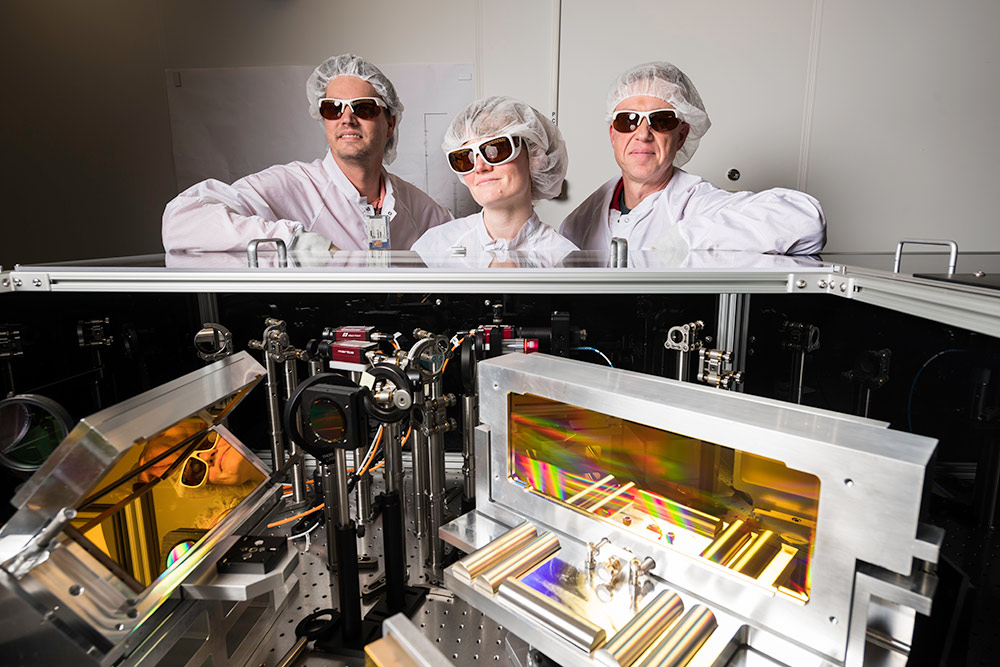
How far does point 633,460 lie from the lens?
752 mm

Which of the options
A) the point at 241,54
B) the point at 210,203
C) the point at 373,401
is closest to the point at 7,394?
the point at 373,401

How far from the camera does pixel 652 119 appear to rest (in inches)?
73.9

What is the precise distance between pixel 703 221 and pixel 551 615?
1514mm

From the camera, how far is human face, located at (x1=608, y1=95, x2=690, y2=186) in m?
1.87

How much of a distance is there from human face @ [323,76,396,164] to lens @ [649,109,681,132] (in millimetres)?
1041

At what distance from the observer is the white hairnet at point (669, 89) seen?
1.80 metres

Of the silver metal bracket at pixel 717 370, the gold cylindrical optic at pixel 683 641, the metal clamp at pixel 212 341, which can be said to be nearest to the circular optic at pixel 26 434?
the metal clamp at pixel 212 341

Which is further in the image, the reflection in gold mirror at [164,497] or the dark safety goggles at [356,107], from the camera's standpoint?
the dark safety goggles at [356,107]

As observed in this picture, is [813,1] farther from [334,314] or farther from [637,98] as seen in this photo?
[334,314]

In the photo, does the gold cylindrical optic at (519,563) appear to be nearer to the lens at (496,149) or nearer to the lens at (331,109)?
the lens at (496,149)

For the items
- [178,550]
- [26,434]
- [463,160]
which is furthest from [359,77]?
[178,550]

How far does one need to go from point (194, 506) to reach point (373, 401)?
305 mm

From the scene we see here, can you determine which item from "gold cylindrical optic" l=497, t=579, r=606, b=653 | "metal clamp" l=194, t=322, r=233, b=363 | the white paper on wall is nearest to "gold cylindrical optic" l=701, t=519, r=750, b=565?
"gold cylindrical optic" l=497, t=579, r=606, b=653

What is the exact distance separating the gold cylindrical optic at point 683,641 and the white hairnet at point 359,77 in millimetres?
2019
